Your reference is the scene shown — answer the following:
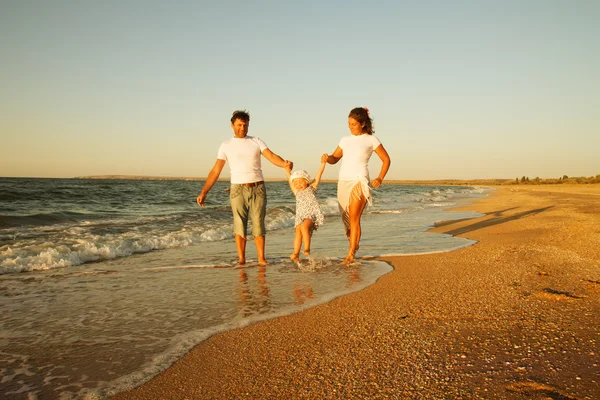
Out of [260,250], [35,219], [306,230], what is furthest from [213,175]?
[35,219]

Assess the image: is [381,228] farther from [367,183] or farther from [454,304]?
[454,304]

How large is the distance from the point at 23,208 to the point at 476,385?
70.5 ft

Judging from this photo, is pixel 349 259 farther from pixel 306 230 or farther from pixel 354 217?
pixel 306 230

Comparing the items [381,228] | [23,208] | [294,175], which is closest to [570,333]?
[294,175]

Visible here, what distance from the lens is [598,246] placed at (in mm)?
6359

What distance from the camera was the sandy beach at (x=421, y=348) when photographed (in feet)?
7.32

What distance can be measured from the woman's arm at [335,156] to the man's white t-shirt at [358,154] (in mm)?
241

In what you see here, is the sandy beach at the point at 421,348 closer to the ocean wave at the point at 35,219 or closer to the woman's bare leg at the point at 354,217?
the woman's bare leg at the point at 354,217

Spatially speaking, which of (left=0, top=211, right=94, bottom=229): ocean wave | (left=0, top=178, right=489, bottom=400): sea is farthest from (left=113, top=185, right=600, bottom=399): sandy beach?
(left=0, top=211, right=94, bottom=229): ocean wave

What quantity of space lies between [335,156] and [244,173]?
1.46 meters

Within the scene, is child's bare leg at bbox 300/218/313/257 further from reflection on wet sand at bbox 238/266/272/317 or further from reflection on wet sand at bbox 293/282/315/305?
reflection on wet sand at bbox 293/282/315/305

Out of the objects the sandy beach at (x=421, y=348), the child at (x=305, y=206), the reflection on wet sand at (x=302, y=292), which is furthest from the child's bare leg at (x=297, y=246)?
the sandy beach at (x=421, y=348)

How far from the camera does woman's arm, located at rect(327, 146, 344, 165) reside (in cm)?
659

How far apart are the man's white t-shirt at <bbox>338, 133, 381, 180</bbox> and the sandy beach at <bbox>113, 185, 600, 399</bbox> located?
2.04 metres
